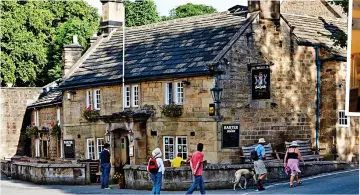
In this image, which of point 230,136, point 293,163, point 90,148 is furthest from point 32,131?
point 293,163

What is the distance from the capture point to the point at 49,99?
1736 inches

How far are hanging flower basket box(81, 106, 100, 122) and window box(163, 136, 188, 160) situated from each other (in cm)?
523

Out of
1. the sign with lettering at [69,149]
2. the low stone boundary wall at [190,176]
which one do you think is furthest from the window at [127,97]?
the low stone boundary wall at [190,176]

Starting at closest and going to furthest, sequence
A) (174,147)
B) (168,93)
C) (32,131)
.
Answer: (174,147)
(168,93)
(32,131)

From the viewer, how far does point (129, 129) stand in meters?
31.7

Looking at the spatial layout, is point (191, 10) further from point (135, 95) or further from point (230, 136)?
point (230, 136)

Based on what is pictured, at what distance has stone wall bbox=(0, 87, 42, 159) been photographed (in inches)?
1945

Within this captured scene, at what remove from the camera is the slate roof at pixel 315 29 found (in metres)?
33.1

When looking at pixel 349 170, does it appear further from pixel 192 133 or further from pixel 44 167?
pixel 44 167

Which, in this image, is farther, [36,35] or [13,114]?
[36,35]

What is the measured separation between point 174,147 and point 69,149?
913 cm

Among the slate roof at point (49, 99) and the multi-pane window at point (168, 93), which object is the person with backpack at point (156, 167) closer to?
the multi-pane window at point (168, 93)

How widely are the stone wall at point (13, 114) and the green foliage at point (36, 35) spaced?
9.37 meters

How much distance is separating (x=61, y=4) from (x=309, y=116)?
39.6m
